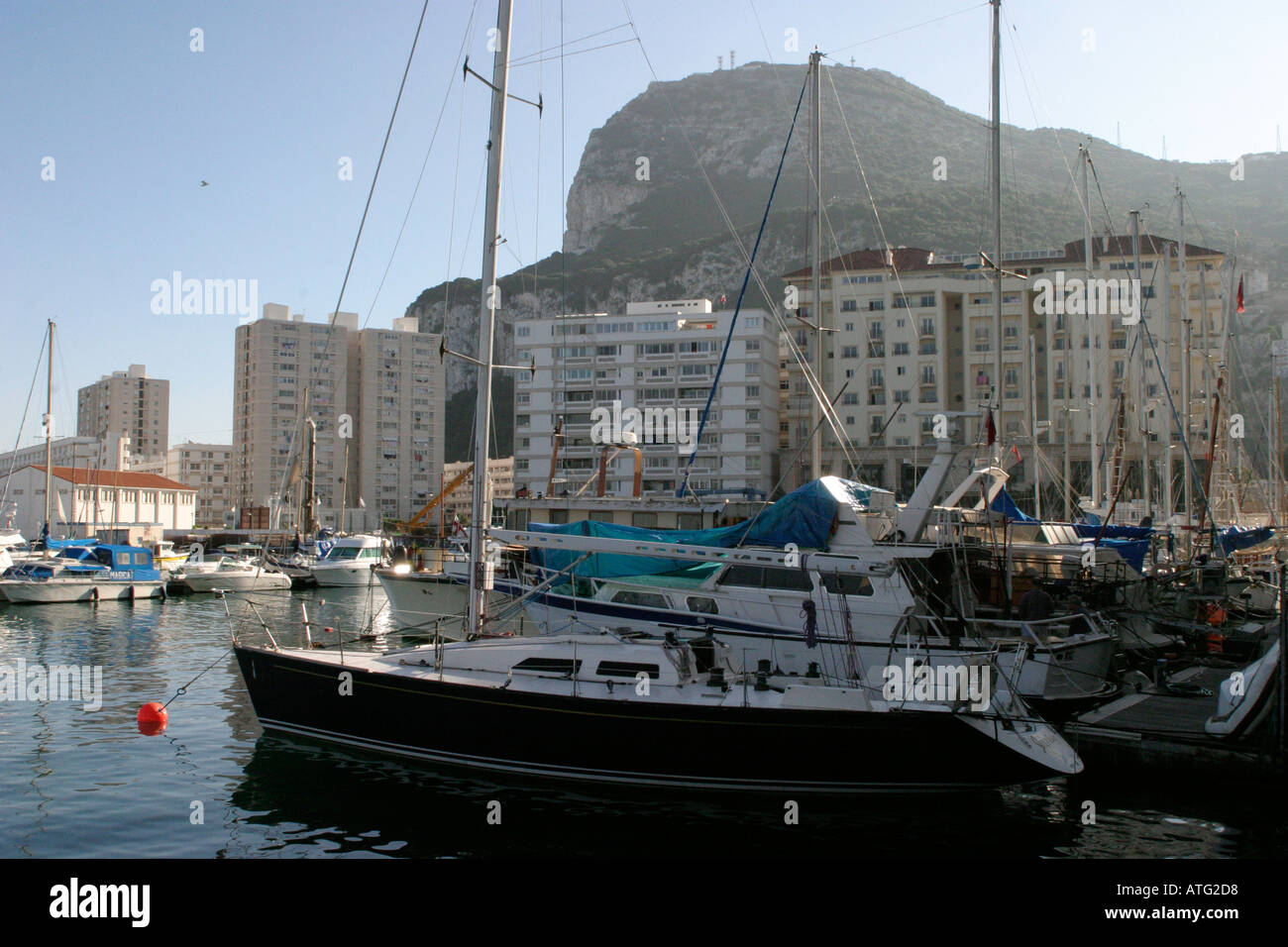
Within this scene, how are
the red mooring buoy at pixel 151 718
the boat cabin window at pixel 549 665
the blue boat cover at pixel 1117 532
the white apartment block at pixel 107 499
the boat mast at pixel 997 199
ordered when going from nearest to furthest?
the boat cabin window at pixel 549 665 < the red mooring buoy at pixel 151 718 < the boat mast at pixel 997 199 < the blue boat cover at pixel 1117 532 < the white apartment block at pixel 107 499

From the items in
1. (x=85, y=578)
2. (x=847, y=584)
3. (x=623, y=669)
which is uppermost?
(x=847, y=584)

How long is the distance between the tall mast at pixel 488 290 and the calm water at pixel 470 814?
129 inches

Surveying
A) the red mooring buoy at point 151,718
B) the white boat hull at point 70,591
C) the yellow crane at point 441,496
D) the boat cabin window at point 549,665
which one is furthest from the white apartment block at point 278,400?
the boat cabin window at point 549,665

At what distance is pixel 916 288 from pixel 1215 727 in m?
75.2

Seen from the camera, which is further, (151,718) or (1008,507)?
(1008,507)

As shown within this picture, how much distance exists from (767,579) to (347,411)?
120003 millimetres

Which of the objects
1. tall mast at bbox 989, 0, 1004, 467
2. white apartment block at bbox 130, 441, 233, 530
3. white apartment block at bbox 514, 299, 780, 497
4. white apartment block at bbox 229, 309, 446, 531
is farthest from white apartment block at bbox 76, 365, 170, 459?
tall mast at bbox 989, 0, 1004, 467

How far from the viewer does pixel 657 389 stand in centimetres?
8788

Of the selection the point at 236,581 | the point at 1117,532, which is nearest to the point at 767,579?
the point at 1117,532

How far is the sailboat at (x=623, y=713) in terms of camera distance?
1238 cm

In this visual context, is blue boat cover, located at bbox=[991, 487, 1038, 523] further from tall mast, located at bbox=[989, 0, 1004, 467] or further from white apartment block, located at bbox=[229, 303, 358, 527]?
white apartment block, located at bbox=[229, 303, 358, 527]

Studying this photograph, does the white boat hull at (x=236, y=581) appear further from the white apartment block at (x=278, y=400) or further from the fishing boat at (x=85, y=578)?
the white apartment block at (x=278, y=400)

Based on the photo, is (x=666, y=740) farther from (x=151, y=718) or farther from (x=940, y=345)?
(x=940, y=345)
